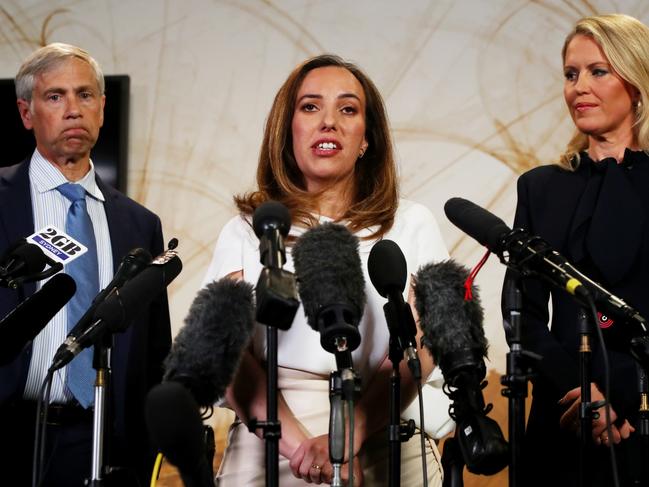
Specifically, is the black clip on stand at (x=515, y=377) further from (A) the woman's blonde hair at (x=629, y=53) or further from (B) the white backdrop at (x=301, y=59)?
(B) the white backdrop at (x=301, y=59)

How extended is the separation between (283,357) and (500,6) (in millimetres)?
2850

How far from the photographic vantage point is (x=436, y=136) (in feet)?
15.9

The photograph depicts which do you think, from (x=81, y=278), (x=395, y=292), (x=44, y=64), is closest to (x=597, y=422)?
(x=395, y=292)

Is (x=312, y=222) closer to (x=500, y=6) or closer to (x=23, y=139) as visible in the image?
(x=500, y=6)

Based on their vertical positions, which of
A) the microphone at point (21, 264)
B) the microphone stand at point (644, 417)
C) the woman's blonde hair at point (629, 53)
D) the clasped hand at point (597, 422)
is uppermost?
the woman's blonde hair at point (629, 53)

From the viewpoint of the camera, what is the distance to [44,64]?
3.67 metres

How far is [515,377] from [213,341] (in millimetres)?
607

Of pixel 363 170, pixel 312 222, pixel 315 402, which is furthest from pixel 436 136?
pixel 315 402

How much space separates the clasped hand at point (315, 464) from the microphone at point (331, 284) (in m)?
0.45

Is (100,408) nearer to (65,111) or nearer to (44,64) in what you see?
(65,111)

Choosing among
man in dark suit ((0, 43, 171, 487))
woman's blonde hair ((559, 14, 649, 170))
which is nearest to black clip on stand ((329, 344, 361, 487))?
man in dark suit ((0, 43, 171, 487))

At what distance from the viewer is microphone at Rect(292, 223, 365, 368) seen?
1875mm

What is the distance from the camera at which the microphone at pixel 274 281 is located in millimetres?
1746

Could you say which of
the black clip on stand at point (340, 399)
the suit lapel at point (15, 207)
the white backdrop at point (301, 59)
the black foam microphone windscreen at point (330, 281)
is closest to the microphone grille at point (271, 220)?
the black foam microphone windscreen at point (330, 281)
